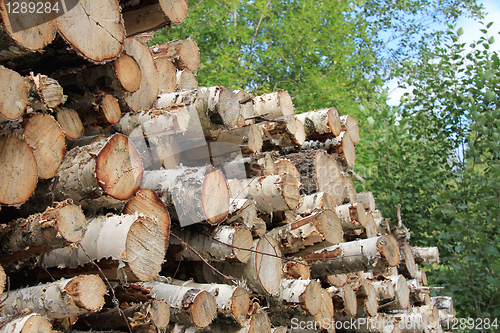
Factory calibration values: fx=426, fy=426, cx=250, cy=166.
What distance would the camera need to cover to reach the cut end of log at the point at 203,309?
217 cm

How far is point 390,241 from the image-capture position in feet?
11.1

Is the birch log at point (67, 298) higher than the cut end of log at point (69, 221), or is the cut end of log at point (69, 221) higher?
the cut end of log at point (69, 221)

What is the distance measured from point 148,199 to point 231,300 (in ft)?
2.42

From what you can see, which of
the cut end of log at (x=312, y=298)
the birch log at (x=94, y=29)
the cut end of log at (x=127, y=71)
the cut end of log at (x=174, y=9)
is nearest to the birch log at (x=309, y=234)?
the cut end of log at (x=312, y=298)

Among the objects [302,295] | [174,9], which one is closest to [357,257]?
[302,295]

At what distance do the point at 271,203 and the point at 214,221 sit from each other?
A: 2.37ft

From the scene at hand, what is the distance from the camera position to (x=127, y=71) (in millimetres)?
2254

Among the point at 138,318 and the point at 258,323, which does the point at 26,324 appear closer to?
the point at 138,318

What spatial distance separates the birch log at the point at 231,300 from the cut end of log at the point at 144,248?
21.5 inches

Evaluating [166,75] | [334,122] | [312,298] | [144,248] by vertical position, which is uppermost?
[166,75]

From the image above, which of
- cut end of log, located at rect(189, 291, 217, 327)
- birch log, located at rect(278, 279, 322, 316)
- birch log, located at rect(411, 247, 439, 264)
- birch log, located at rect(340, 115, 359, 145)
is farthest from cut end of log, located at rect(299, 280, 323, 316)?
birch log, located at rect(411, 247, 439, 264)

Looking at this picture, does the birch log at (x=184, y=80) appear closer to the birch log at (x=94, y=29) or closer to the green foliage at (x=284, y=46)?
the birch log at (x=94, y=29)

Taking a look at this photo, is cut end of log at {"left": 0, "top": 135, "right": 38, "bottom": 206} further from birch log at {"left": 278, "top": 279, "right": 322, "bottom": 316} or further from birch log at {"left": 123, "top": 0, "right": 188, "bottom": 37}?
birch log at {"left": 278, "top": 279, "right": 322, "bottom": 316}

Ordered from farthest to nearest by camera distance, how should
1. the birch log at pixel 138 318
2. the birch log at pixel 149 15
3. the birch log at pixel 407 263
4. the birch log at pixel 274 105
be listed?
1. the birch log at pixel 407 263
2. the birch log at pixel 274 105
3. the birch log at pixel 149 15
4. the birch log at pixel 138 318
